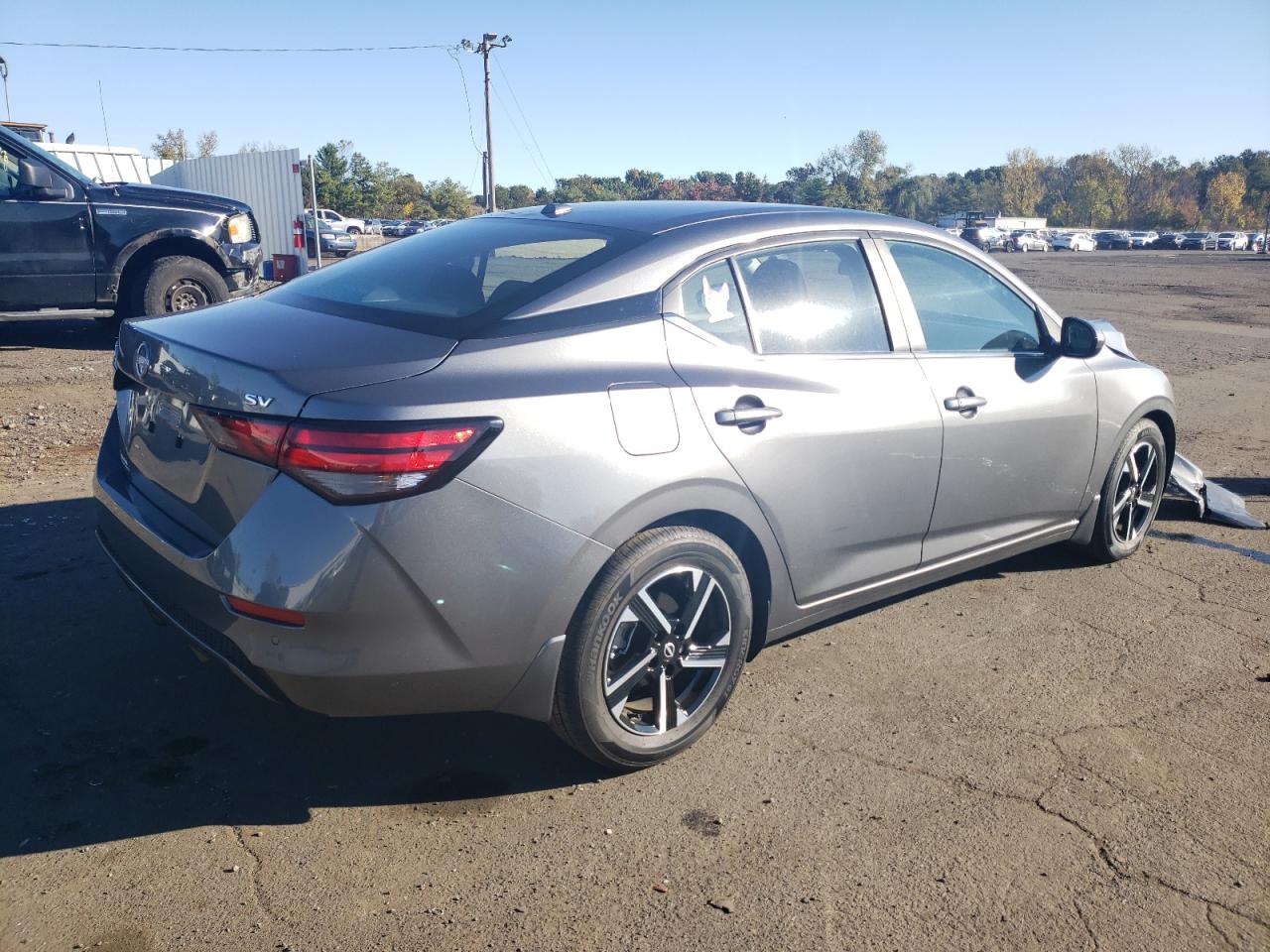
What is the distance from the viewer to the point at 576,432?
9.27ft

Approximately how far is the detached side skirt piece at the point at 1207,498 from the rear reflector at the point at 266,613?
5035mm

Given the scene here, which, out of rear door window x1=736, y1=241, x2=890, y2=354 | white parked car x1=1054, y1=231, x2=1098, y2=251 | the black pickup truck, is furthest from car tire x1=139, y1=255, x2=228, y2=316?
white parked car x1=1054, y1=231, x2=1098, y2=251

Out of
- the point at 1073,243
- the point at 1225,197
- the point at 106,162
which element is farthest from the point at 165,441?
the point at 1225,197

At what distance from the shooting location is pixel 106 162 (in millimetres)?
23703

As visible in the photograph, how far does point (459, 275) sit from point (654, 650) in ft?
4.44

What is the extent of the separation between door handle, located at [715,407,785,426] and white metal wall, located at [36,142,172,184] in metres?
22.9

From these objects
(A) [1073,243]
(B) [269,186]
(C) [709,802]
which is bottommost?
(C) [709,802]

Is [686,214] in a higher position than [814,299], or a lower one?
higher

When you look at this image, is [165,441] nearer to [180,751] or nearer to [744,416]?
[180,751]

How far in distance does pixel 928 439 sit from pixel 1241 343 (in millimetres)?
13641

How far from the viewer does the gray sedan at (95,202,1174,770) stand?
261cm

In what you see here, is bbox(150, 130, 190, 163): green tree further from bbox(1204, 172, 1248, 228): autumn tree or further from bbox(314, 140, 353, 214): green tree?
bbox(1204, 172, 1248, 228): autumn tree

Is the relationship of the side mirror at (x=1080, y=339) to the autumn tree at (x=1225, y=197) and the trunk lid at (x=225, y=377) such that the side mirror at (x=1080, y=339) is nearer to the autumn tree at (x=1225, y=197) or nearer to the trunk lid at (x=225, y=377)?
the trunk lid at (x=225, y=377)

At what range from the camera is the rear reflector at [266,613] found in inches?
102
